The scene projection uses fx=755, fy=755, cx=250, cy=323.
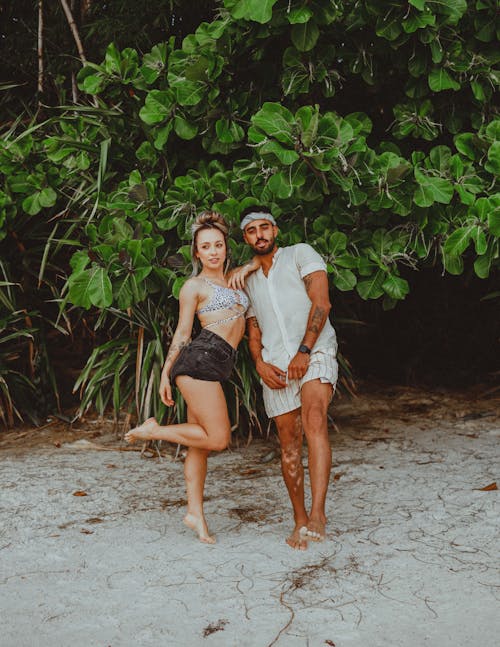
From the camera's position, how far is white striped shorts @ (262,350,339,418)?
334cm

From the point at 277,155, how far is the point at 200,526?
5.54 ft

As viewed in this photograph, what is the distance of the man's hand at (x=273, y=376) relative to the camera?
11.1ft

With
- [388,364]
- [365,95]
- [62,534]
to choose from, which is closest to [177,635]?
[62,534]

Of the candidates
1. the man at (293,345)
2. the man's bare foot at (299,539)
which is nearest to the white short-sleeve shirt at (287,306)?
the man at (293,345)

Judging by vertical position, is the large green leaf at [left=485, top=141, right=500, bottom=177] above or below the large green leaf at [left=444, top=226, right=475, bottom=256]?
above

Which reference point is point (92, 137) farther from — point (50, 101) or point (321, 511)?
point (321, 511)

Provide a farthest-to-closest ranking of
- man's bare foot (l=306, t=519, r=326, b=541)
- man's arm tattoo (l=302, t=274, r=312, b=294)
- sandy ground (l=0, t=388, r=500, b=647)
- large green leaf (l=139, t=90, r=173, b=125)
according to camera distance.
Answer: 1. large green leaf (l=139, t=90, r=173, b=125)
2. man's arm tattoo (l=302, t=274, r=312, b=294)
3. man's bare foot (l=306, t=519, r=326, b=541)
4. sandy ground (l=0, t=388, r=500, b=647)

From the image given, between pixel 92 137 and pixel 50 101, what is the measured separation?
135cm

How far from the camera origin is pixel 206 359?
3.29 metres

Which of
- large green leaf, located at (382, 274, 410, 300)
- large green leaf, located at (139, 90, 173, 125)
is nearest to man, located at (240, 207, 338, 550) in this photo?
large green leaf, located at (382, 274, 410, 300)

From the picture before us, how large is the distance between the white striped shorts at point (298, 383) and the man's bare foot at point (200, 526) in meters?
0.57

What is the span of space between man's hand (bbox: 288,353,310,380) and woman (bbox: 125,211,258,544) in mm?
271

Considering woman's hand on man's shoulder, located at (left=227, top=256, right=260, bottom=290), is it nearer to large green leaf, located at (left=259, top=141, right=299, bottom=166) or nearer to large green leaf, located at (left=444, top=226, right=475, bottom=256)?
large green leaf, located at (left=259, top=141, right=299, bottom=166)

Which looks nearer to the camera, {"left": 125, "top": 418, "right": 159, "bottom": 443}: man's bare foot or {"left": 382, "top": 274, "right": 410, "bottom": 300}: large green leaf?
{"left": 125, "top": 418, "right": 159, "bottom": 443}: man's bare foot
